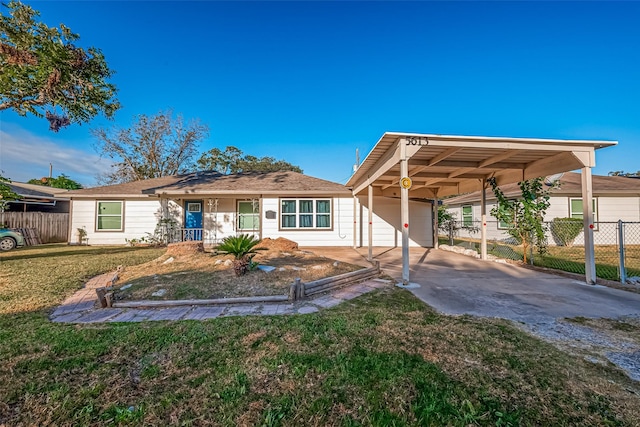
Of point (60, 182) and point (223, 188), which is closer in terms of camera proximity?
point (223, 188)

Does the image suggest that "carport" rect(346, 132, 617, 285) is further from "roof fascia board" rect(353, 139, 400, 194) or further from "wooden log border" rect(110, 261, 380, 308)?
"wooden log border" rect(110, 261, 380, 308)

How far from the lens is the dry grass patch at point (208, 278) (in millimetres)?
4719

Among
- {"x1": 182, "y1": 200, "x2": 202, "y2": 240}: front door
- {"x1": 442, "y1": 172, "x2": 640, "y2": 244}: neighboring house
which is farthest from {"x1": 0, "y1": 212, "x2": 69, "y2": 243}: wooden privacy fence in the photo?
{"x1": 442, "y1": 172, "x2": 640, "y2": 244}: neighboring house

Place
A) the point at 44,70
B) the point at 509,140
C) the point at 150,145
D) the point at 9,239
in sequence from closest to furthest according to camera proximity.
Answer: the point at 509,140 → the point at 44,70 → the point at 9,239 → the point at 150,145

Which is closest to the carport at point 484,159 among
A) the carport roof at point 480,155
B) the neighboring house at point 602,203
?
the carport roof at point 480,155

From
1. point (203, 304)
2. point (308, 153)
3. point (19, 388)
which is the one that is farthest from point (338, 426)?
point (308, 153)

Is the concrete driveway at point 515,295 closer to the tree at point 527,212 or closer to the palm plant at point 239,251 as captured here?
the tree at point 527,212

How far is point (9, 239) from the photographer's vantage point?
11250 mm

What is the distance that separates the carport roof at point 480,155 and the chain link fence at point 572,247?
159 cm

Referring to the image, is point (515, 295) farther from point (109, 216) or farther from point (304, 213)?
point (109, 216)

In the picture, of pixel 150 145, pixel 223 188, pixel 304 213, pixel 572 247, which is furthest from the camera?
pixel 150 145

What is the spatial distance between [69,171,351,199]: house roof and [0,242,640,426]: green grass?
8.70 meters

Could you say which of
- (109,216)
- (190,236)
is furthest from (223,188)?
(109,216)

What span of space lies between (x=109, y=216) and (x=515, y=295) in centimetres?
1524
